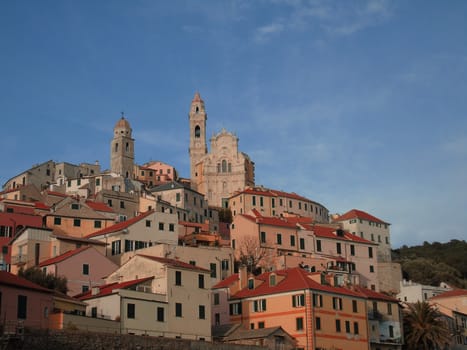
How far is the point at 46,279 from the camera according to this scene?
64.7 m

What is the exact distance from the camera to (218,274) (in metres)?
81.2

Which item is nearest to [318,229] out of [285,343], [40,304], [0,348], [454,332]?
[454,332]

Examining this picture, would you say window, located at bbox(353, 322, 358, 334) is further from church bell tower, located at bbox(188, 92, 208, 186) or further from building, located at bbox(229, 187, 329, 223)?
church bell tower, located at bbox(188, 92, 208, 186)

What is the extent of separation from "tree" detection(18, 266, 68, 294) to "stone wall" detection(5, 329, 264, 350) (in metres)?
16.3

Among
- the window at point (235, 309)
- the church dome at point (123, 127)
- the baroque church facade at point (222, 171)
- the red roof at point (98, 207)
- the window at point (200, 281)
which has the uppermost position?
the church dome at point (123, 127)

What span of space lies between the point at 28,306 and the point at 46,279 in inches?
642

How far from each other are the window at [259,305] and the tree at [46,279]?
53.8 feet

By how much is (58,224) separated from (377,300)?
118 feet

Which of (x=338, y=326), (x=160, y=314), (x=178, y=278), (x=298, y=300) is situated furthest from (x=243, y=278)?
(x=160, y=314)

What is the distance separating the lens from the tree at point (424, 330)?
76.8 meters

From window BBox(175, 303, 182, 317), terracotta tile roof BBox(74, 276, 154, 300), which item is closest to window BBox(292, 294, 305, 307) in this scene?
window BBox(175, 303, 182, 317)

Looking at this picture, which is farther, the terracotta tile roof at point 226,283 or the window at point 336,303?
the terracotta tile roof at point 226,283

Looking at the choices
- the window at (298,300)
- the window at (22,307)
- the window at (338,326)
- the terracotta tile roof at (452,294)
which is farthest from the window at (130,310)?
the terracotta tile roof at (452,294)

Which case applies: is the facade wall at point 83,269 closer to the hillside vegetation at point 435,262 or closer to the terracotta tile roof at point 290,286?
the terracotta tile roof at point 290,286
